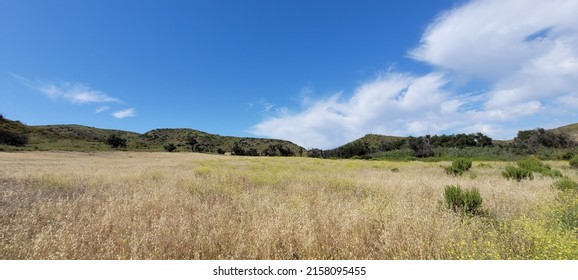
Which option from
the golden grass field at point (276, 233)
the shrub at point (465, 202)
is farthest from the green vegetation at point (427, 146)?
the golden grass field at point (276, 233)

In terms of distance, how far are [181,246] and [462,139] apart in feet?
271

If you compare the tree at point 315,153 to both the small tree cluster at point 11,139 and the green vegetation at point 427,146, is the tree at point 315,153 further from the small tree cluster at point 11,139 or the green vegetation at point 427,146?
the small tree cluster at point 11,139

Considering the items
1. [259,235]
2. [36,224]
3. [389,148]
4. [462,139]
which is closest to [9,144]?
[36,224]

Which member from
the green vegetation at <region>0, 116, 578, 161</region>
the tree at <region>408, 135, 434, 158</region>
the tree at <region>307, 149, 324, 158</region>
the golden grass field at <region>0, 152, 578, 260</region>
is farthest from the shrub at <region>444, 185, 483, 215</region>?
the tree at <region>307, 149, 324, 158</region>

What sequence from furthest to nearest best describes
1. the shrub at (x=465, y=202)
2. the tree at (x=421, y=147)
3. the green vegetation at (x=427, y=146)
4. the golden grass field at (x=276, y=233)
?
1. the tree at (x=421, y=147)
2. the green vegetation at (x=427, y=146)
3. the shrub at (x=465, y=202)
4. the golden grass field at (x=276, y=233)

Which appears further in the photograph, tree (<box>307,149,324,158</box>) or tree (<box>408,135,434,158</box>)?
tree (<box>307,149,324,158</box>)

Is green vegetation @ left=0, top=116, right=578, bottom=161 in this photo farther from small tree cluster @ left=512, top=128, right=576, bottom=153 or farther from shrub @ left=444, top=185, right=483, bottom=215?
shrub @ left=444, top=185, right=483, bottom=215

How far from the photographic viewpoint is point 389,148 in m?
74.5

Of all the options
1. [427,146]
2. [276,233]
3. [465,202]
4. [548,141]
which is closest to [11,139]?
[276,233]

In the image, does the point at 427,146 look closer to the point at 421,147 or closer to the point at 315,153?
the point at 421,147

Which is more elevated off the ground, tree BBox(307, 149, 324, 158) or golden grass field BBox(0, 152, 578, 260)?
tree BBox(307, 149, 324, 158)

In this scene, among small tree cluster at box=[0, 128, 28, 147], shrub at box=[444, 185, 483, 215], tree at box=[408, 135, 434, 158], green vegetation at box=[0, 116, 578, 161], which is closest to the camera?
shrub at box=[444, 185, 483, 215]

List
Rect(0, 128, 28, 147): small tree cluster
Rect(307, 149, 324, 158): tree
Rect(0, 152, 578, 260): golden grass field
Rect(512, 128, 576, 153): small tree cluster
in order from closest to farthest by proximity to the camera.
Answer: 1. Rect(0, 152, 578, 260): golden grass field
2. Rect(512, 128, 576, 153): small tree cluster
3. Rect(0, 128, 28, 147): small tree cluster
4. Rect(307, 149, 324, 158): tree

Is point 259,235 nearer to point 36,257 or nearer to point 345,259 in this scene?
point 345,259
